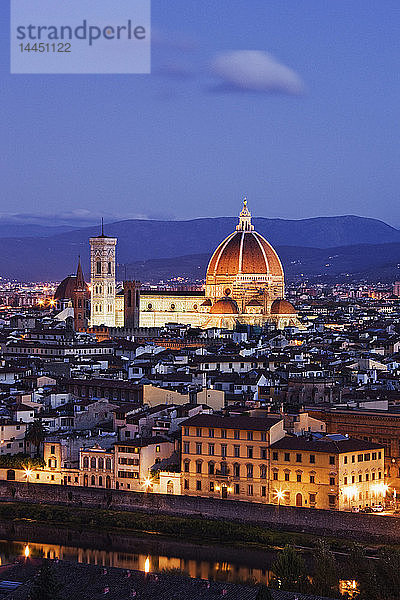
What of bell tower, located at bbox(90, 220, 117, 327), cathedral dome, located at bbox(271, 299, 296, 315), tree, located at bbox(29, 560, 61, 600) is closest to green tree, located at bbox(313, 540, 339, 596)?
tree, located at bbox(29, 560, 61, 600)

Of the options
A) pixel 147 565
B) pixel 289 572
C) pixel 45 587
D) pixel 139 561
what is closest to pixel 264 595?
pixel 45 587

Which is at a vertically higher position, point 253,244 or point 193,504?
point 253,244

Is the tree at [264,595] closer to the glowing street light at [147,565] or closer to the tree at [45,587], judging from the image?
the tree at [45,587]

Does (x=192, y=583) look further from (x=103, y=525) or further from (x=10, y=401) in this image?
(x=10, y=401)

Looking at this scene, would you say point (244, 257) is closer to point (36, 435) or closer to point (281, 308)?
point (281, 308)

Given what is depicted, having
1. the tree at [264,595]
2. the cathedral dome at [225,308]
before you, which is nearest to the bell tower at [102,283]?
the cathedral dome at [225,308]

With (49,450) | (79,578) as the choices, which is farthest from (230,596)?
(49,450)
